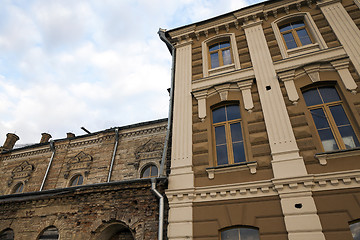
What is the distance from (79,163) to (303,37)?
14869 mm

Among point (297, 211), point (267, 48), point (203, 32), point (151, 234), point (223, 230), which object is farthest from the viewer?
point (203, 32)

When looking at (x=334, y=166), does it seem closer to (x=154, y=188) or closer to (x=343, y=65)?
(x=343, y=65)

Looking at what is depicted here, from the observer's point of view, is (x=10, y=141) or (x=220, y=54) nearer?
(x=220, y=54)

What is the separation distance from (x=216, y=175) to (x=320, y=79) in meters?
4.23

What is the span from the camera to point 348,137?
5.42m

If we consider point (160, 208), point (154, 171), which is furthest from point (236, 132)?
point (154, 171)

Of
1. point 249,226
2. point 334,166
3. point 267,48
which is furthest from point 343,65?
point 249,226

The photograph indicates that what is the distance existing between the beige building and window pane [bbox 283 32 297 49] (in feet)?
0.11

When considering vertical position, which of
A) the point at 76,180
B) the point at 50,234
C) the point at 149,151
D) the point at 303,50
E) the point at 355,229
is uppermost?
the point at 149,151

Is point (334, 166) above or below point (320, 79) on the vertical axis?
below

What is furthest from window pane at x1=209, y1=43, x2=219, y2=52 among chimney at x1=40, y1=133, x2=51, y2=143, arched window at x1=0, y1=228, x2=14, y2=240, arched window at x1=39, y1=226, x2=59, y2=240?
chimney at x1=40, y1=133, x2=51, y2=143

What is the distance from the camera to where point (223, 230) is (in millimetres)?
5215

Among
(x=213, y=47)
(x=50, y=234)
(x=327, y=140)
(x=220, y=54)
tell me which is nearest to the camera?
(x=327, y=140)

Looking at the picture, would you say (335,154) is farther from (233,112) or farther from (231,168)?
(233,112)
